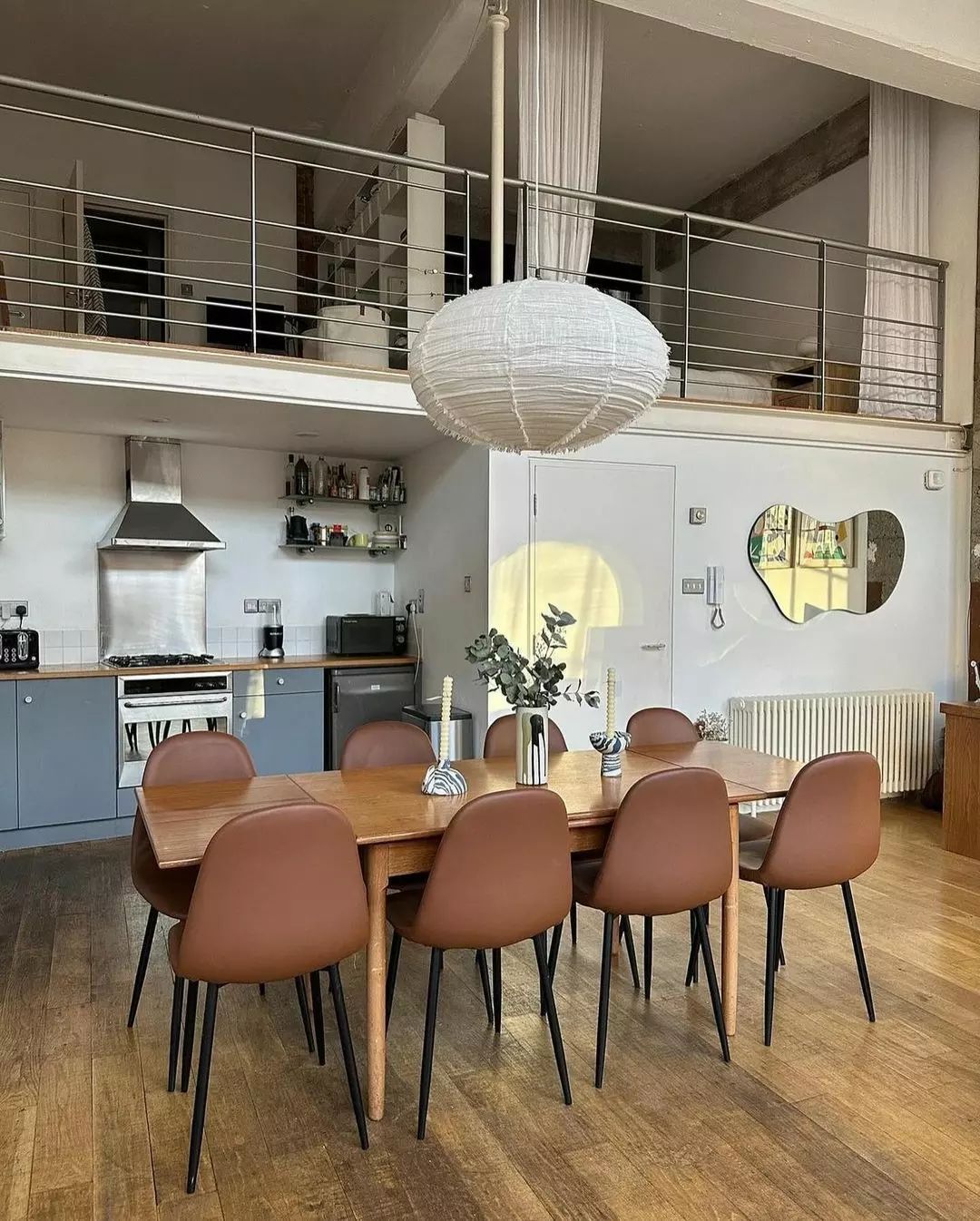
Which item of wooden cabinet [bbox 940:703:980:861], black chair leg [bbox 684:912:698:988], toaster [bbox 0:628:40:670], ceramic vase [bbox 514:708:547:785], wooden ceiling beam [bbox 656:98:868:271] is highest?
wooden ceiling beam [bbox 656:98:868:271]

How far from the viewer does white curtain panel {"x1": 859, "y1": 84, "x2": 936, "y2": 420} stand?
19.1 feet

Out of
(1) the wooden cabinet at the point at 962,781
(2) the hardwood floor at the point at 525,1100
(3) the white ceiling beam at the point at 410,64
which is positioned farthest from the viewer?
(1) the wooden cabinet at the point at 962,781

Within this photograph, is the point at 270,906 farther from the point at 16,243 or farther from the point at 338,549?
the point at 16,243

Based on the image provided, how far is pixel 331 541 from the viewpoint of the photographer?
19.9 ft

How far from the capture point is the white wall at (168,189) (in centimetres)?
616

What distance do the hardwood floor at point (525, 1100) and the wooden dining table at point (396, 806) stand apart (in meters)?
0.25

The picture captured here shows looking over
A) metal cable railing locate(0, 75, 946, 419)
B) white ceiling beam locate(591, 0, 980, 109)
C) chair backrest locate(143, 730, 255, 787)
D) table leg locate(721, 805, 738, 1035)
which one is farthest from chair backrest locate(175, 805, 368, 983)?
white ceiling beam locate(591, 0, 980, 109)

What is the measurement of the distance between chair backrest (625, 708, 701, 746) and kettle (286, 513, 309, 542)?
9.71 feet

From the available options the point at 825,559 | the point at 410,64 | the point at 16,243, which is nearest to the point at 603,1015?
the point at 825,559

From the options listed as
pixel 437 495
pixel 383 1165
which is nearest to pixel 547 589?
pixel 437 495

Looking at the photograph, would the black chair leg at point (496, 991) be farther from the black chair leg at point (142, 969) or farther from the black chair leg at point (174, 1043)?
the black chair leg at point (142, 969)

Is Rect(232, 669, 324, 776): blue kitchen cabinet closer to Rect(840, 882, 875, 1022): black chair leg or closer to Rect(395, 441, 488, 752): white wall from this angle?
Rect(395, 441, 488, 752): white wall

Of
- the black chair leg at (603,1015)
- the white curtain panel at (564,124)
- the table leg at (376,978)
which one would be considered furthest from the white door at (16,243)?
the black chair leg at (603,1015)

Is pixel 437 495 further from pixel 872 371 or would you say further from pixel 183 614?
pixel 872 371
